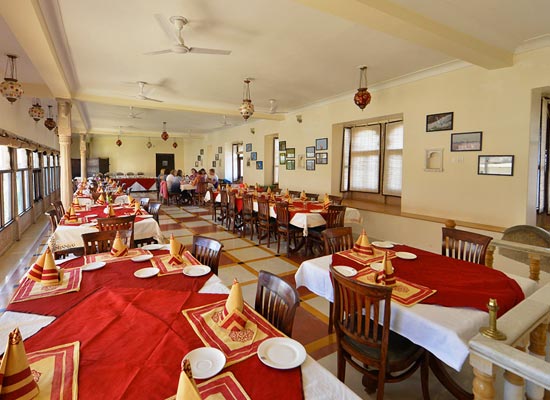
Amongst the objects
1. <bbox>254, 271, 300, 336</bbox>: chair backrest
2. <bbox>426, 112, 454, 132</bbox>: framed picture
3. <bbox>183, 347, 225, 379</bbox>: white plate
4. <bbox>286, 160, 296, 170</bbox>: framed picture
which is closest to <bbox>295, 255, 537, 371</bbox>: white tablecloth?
<bbox>254, 271, 300, 336</bbox>: chair backrest

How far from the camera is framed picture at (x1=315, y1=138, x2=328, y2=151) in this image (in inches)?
268

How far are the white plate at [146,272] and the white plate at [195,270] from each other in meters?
0.19

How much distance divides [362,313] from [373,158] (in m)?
5.44

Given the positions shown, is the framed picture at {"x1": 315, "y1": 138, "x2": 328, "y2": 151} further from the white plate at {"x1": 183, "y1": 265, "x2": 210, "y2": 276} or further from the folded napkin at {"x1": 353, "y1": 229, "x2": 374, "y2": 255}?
the white plate at {"x1": 183, "y1": 265, "x2": 210, "y2": 276}

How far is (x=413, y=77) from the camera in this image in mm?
4926

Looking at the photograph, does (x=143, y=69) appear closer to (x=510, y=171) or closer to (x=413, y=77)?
(x=413, y=77)

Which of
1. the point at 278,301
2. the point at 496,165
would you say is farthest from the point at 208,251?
the point at 496,165

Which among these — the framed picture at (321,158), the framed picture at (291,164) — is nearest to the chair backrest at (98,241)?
the framed picture at (321,158)

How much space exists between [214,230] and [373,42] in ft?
15.2

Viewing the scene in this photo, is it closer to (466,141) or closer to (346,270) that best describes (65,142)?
(346,270)

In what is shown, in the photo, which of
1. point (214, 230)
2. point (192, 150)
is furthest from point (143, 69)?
point (192, 150)

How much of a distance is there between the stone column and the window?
5.86 metres

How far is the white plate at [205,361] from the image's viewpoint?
1.01m

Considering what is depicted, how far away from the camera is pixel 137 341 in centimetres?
120
